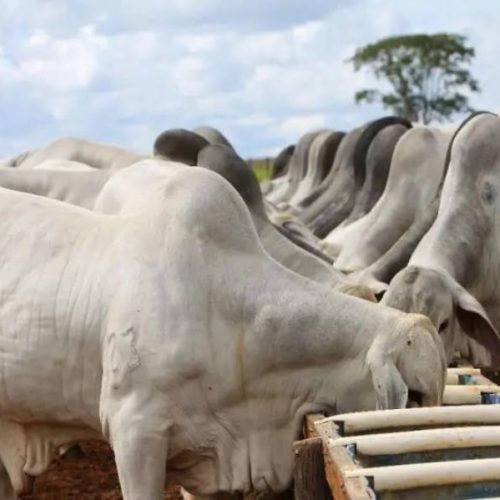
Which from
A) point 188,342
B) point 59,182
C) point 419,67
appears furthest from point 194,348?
point 419,67

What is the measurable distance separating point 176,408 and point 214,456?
0.22 metres

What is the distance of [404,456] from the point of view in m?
2.65

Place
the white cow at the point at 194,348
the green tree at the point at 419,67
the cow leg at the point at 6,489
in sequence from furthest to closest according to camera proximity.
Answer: the green tree at the point at 419,67
the cow leg at the point at 6,489
the white cow at the point at 194,348

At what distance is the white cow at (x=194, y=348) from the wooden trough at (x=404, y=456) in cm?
34

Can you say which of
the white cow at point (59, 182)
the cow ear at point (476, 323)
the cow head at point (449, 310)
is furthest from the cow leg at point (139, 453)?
the white cow at point (59, 182)

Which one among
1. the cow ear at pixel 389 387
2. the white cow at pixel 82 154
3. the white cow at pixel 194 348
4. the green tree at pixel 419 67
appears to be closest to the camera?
the cow ear at pixel 389 387

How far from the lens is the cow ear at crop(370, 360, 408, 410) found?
3.47 meters

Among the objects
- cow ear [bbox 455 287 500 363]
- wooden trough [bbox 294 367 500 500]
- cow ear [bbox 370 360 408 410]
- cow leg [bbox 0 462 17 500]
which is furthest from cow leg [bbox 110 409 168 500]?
cow ear [bbox 455 287 500 363]

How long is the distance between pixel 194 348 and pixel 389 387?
1.80 feet

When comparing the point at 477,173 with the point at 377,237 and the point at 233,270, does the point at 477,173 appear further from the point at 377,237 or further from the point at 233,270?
the point at 233,270

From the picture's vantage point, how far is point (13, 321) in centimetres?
395

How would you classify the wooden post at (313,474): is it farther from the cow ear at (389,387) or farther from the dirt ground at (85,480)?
the dirt ground at (85,480)

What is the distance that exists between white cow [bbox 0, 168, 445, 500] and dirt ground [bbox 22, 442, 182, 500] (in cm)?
186

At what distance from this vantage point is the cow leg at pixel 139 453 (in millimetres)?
3596
